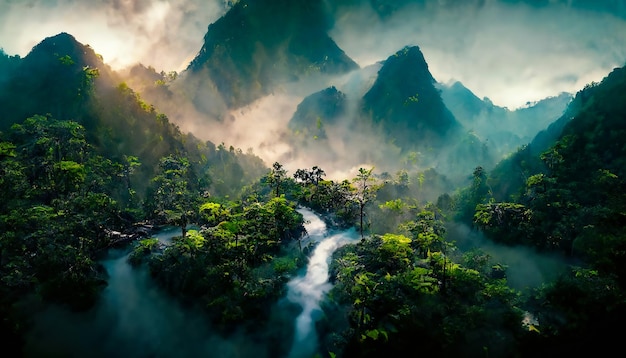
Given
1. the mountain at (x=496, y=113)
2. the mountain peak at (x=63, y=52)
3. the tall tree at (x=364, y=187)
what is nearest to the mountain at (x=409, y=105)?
the mountain at (x=496, y=113)

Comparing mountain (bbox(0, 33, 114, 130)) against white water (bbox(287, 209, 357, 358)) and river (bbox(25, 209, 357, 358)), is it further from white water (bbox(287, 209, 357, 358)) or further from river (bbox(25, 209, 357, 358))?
white water (bbox(287, 209, 357, 358))

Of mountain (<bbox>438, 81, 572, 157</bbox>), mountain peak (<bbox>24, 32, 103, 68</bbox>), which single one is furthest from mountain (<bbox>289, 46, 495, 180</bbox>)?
mountain peak (<bbox>24, 32, 103, 68</bbox>)

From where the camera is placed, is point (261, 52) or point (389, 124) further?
point (261, 52)

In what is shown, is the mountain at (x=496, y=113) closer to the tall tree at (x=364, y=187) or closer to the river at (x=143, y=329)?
the tall tree at (x=364, y=187)

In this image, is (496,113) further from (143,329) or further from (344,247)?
(143,329)

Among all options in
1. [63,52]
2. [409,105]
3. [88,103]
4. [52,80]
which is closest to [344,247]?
[88,103]

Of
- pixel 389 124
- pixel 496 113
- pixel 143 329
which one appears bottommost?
pixel 143 329
